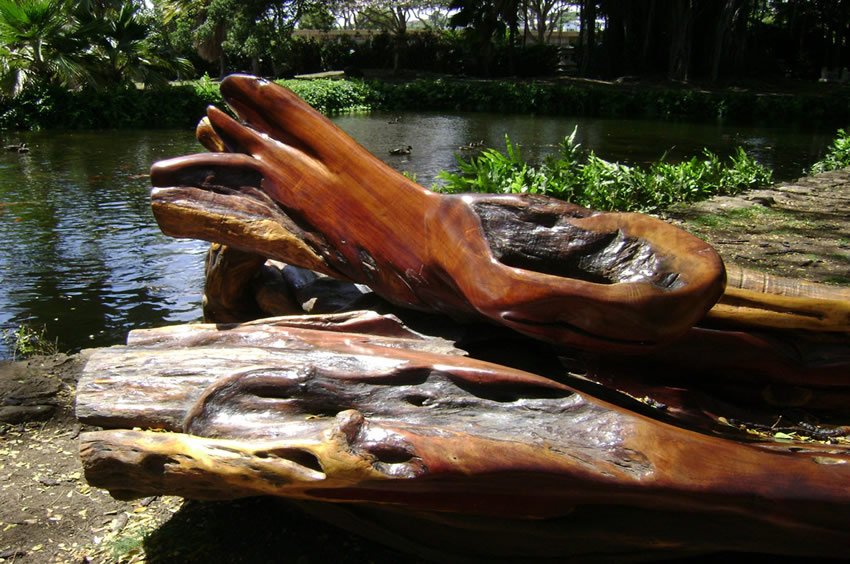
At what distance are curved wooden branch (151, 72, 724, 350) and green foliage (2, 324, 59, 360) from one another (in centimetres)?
255

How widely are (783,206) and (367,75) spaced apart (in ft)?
100

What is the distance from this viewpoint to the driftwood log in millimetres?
2092

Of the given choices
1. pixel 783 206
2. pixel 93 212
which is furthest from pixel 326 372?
pixel 93 212

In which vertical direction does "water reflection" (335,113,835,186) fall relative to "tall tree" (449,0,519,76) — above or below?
below

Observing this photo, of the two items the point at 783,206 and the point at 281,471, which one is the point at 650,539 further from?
the point at 783,206

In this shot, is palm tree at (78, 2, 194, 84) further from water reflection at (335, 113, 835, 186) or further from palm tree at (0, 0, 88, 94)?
water reflection at (335, 113, 835, 186)

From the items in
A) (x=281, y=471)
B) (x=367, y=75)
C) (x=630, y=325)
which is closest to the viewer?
(x=281, y=471)

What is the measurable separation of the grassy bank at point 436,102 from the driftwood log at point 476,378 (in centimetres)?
1705

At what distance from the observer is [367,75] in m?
36.4

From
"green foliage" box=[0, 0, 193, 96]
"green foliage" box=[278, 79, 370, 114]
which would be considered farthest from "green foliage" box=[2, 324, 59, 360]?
"green foliage" box=[278, 79, 370, 114]

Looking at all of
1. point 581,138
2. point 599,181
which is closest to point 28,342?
point 599,181

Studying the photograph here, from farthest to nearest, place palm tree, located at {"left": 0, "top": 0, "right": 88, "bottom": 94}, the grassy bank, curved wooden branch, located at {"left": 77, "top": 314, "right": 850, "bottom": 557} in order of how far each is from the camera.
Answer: the grassy bank, palm tree, located at {"left": 0, "top": 0, "right": 88, "bottom": 94}, curved wooden branch, located at {"left": 77, "top": 314, "right": 850, "bottom": 557}

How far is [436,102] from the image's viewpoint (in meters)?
27.7

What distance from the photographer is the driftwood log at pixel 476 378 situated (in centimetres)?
209
